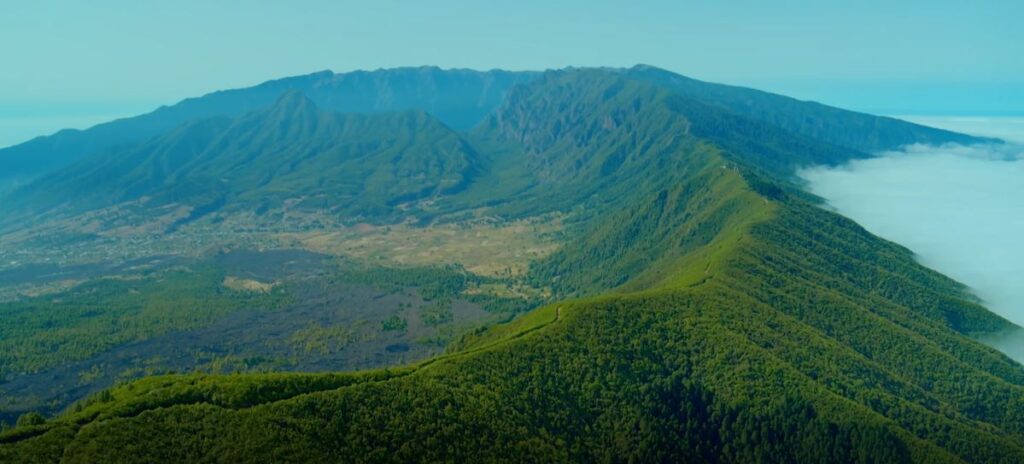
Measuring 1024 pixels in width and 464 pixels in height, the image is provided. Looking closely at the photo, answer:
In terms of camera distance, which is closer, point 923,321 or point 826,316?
point 826,316

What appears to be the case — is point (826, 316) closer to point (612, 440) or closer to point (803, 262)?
point (803, 262)

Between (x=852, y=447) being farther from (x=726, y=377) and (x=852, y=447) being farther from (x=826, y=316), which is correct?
(x=826, y=316)

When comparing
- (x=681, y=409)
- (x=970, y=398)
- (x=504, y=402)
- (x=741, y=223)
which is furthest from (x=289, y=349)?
(x=970, y=398)

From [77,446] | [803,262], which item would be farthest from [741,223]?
[77,446]

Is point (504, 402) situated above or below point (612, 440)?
above

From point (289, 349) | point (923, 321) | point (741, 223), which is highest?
point (741, 223)

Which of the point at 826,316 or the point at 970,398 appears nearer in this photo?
the point at 970,398

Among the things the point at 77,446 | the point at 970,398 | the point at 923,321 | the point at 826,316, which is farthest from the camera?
the point at 923,321

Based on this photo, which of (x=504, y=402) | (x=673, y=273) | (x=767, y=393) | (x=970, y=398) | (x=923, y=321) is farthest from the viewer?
(x=673, y=273)

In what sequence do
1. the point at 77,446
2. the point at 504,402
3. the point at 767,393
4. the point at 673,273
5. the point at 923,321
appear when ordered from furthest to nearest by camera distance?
the point at 673,273
the point at 923,321
the point at 767,393
the point at 504,402
the point at 77,446
